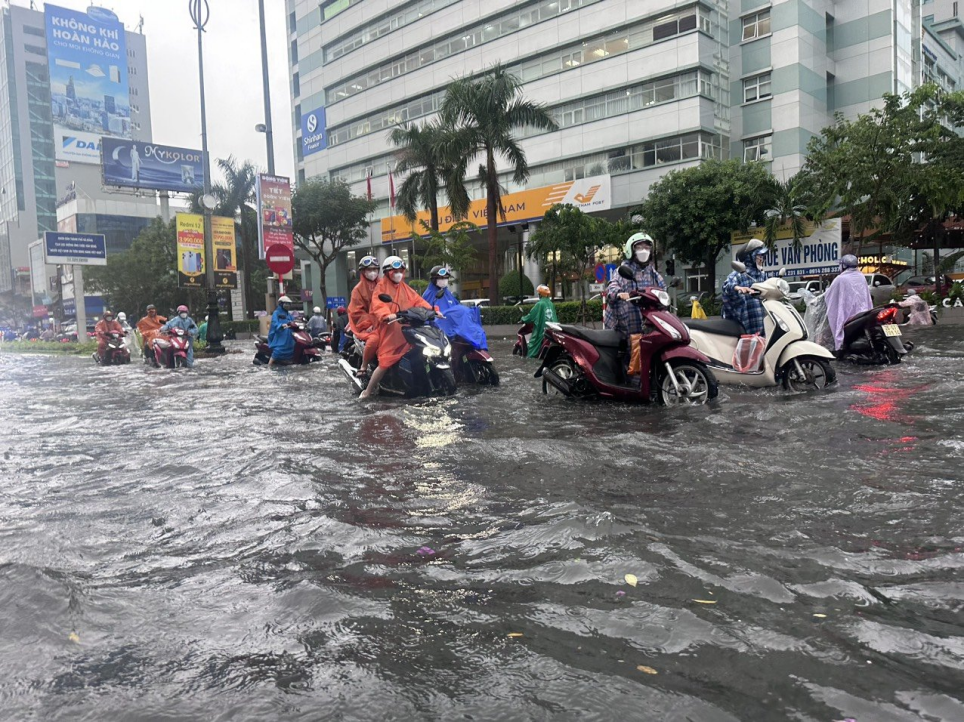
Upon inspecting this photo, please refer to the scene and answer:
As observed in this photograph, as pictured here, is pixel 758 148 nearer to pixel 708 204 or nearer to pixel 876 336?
pixel 708 204

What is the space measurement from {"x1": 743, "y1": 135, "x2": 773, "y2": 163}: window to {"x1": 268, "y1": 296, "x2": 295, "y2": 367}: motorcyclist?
29.2m

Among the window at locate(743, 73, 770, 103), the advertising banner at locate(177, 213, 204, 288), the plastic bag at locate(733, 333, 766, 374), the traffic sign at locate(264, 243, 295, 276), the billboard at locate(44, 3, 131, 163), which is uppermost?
the billboard at locate(44, 3, 131, 163)

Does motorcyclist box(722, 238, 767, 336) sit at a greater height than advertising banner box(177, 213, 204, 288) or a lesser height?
lesser

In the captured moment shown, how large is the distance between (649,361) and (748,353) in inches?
56.5

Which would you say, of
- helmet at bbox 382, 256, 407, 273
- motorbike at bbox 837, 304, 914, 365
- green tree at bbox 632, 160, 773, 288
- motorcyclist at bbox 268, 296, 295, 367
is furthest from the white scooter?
green tree at bbox 632, 160, 773, 288

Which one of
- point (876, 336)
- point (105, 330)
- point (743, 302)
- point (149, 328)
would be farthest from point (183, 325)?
point (876, 336)

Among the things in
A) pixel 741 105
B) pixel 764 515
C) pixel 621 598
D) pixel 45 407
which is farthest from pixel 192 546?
pixel 741 105

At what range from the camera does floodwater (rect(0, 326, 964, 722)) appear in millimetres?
1962

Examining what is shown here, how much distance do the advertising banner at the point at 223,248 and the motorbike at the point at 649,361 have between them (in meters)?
25.3

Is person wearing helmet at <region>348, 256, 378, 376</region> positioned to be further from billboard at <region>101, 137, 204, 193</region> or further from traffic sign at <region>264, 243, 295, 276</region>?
billboard at <region>101, 137, 204, 193</region>

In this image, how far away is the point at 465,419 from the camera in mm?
6926

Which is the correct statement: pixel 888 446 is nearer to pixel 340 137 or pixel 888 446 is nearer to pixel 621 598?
pixel 621 598

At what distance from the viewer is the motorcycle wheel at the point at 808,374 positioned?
7.66 metres

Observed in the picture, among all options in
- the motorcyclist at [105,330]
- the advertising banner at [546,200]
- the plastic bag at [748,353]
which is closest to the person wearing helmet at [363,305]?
the plastic bag at [748,353]
